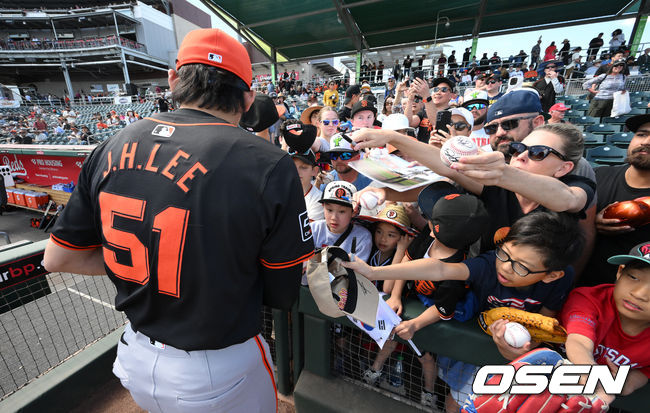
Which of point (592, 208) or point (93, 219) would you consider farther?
point (592, 208)

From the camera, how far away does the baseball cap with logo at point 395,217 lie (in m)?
1.79

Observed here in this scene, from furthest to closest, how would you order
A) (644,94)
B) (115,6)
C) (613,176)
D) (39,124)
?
(115,6), (39,124), (644,94), (613,176)

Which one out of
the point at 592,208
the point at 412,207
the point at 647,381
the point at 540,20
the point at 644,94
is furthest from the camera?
the point at 540,20

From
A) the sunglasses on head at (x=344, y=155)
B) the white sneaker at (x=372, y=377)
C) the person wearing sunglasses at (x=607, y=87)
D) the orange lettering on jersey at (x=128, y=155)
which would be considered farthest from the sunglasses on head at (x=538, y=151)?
the person wearing sunglasses at (x=607, y=87)

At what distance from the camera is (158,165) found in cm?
98

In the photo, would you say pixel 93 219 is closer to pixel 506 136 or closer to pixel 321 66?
pixel 506 136

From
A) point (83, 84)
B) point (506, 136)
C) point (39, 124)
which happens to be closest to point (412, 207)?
point (506, 136)

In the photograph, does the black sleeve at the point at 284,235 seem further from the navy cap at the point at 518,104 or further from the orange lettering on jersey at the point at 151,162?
the navy cap at the point at 518,104

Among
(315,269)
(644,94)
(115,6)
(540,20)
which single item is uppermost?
(115,6)

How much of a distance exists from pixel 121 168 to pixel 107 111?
3144 centimetres

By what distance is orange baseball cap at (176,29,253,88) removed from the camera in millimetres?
1080

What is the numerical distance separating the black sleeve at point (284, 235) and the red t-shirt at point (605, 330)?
120 centimetres

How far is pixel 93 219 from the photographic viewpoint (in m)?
1.20

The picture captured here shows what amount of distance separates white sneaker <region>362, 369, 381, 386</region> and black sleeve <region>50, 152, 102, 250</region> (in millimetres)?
1685
